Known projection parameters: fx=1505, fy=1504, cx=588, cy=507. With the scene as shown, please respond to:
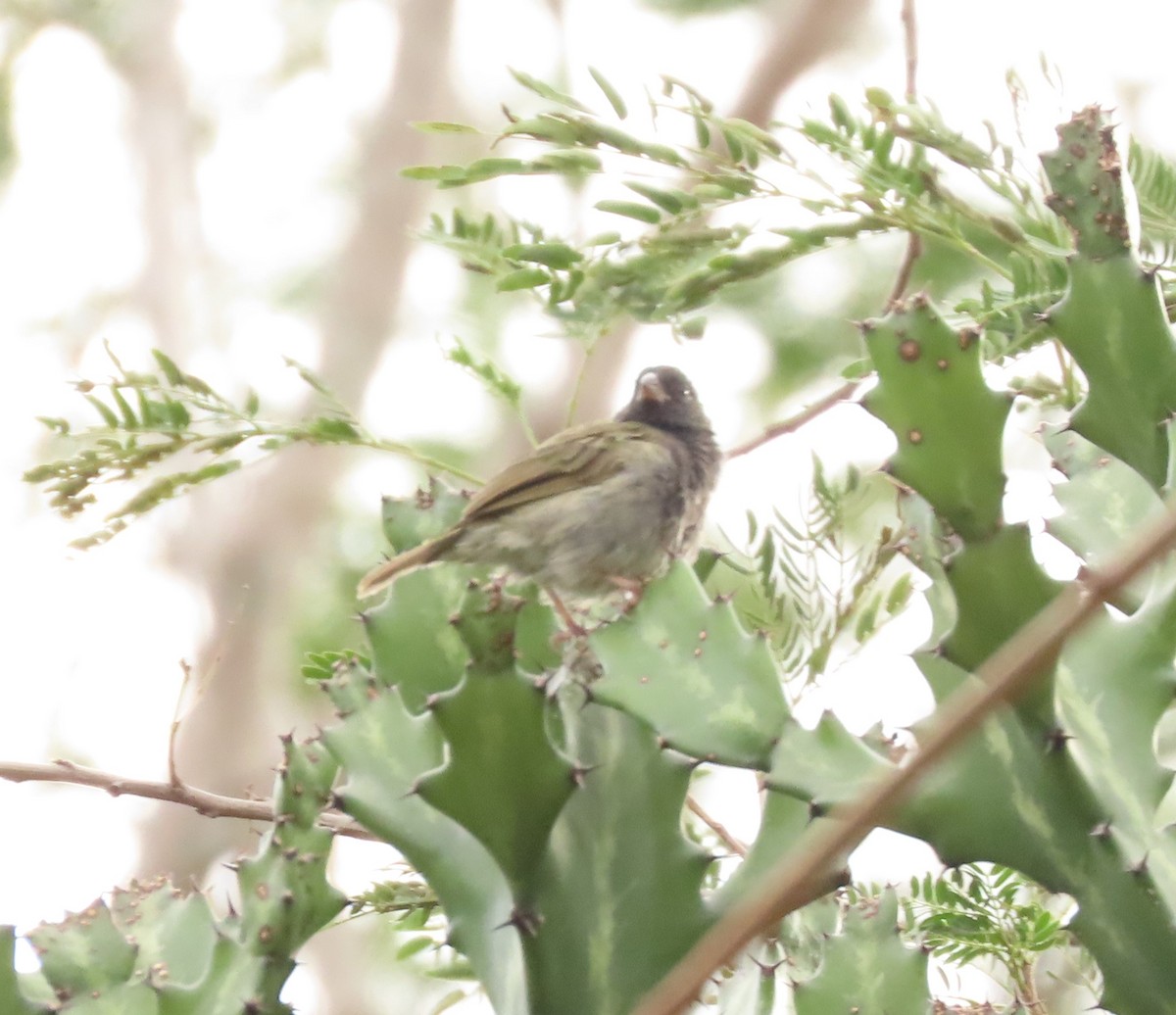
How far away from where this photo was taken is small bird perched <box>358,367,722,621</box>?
3.93m

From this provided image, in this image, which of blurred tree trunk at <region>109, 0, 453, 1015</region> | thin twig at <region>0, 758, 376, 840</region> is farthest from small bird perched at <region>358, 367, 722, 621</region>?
blurred tree trunk at <region>109, 0, 453, 1015</region>

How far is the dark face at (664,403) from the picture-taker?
4777 millimetres

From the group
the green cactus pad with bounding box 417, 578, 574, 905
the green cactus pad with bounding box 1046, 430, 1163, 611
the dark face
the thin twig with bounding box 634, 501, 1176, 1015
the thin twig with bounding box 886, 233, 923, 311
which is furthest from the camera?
the dark face

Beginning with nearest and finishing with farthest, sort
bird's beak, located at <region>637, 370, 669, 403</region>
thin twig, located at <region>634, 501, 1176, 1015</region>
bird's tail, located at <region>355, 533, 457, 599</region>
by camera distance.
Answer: thin twig, located at <region>634, 501, 1176, 1015</region> < bird's tail, located at <region>355, 533, 457, 599</region> < bird's beak, located at <region>637, 370, 669, 403</region>

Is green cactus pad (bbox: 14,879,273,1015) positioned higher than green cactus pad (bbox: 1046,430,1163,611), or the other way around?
green cactus pad (bbox: 1046,430,1163,611)

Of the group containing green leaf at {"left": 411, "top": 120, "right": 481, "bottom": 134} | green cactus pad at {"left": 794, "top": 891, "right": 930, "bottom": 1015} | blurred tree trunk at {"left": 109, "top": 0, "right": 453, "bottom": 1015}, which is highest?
green leaf at {"left": 411, "top": 120, "right": 481, "bottom": 134}

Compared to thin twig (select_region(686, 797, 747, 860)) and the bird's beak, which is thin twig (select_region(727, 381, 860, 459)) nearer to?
thin twig (select_region(686, 797, 747, 860))

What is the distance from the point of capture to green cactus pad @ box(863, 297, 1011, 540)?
167 cm

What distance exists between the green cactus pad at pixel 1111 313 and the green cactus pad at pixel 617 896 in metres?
0.73

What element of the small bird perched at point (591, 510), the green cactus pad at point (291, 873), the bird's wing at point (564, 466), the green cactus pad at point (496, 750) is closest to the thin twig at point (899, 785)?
the green cactus pad at point (496, 750)

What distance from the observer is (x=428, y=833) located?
179 centimetres

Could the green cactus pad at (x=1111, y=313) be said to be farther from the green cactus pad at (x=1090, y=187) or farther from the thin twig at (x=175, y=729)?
the thin twig at (x=175, y=729)

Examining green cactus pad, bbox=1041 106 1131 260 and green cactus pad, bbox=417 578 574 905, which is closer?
green cactus pad, bbox=417 578 574 905

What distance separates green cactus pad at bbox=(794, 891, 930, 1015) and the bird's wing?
2.12m
